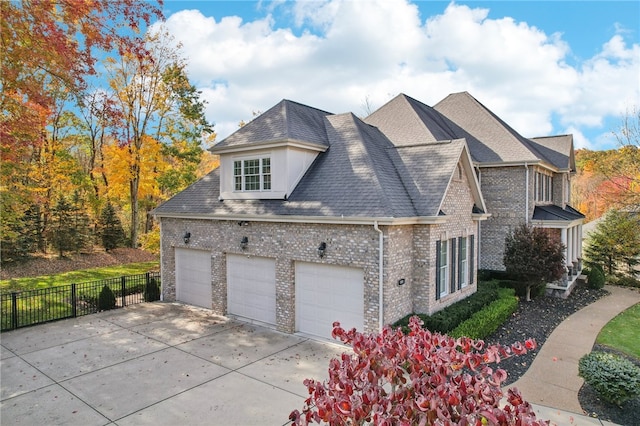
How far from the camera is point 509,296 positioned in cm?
1511

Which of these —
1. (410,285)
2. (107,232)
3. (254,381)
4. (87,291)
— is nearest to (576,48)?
(410,285)

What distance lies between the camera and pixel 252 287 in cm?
1329

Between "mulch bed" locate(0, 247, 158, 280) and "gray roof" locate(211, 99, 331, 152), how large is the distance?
15258 mm

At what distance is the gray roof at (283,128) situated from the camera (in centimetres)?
1315

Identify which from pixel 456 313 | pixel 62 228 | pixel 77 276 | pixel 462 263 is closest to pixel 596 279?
pixel 462 263

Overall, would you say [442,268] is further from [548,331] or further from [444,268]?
[548,331]

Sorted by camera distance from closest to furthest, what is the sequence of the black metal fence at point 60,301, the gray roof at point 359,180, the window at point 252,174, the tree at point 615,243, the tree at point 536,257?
the gray roof at point 359,180 → the black metal fence at point 60,301 → the window at point 252,174 → the tree at point 536,257 → the tree at point 615,243

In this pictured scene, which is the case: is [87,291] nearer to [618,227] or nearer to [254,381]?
[254,381]

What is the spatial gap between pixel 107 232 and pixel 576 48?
97.2 feet

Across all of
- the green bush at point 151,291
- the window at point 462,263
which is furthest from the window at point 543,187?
the green bush at point 151,291

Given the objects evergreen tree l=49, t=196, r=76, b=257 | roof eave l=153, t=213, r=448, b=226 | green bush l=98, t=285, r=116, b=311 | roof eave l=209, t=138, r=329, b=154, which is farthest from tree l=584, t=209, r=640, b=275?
evergreen tree l=49, t=196, r=76, b=257

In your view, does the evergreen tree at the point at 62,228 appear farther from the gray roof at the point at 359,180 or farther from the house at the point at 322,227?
the gray roof at the point at 359,180

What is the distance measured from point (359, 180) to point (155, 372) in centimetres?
752

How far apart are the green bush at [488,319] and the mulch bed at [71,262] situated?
873 inches
